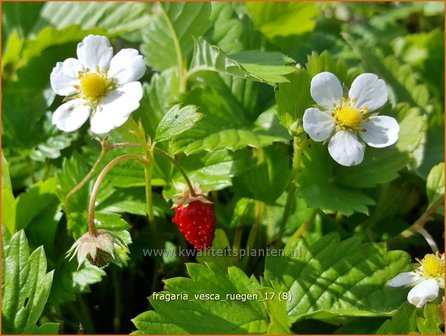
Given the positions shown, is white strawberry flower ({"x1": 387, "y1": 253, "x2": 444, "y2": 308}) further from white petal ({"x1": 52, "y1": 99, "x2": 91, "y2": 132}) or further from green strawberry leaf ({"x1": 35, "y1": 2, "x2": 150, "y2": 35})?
green strawberry leaf ({"x1": 35, "y1": 2, "x2": 150, "y2": 35})

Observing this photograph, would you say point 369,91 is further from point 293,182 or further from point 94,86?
point 94,86

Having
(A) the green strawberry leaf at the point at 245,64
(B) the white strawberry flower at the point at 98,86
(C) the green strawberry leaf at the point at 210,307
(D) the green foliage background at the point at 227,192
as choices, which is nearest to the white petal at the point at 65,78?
(B) the white strawberry flower at the point at 98,86

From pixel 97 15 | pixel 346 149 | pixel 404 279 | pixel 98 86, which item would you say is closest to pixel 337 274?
pixel 404 279

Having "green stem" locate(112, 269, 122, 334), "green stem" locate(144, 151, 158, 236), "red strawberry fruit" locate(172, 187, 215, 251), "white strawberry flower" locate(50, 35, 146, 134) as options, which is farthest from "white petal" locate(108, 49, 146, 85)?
"green stem" locate(112, 269, 122, 334)

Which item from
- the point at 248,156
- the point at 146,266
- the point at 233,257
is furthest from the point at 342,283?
the point at 146,266

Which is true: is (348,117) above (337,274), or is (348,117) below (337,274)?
above

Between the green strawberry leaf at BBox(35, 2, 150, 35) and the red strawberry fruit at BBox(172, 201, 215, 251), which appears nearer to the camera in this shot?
the red strawberry fruit at BBox(172, 201, 215, 251)
